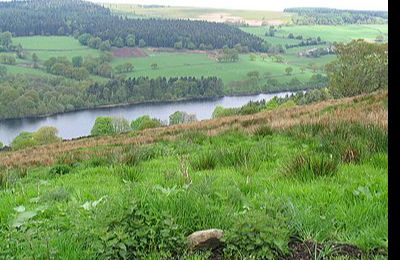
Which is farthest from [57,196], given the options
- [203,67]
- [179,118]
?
[203,67]

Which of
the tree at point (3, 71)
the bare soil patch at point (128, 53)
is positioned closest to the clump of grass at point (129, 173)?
the tree at point (3, 71)

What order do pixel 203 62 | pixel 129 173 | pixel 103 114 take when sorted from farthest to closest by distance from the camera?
pixel 203 62, pixel 103 114, pixel 129 173

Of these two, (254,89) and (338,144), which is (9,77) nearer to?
(254,89)

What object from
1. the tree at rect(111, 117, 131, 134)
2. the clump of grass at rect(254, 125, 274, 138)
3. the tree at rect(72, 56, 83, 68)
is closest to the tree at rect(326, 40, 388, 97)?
the tree at rect(111, 117, 131, 134)

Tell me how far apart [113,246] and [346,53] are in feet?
177

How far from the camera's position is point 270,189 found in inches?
211

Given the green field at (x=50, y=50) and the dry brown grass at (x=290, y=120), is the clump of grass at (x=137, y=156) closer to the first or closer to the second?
the dry brown grass at (x=290, y=120)

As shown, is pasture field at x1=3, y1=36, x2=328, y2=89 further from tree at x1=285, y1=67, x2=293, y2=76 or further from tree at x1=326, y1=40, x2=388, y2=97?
tree at x1=326, y1=40, x2=388, y2=97

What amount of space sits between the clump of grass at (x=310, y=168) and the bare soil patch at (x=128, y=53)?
18276 cm

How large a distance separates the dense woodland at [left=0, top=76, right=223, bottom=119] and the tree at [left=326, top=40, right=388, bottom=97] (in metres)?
87.7

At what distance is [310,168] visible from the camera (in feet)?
19.3

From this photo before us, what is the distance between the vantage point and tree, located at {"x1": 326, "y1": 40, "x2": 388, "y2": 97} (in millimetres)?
50231

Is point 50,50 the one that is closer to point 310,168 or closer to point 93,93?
point 93,93

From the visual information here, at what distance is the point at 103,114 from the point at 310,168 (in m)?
119
